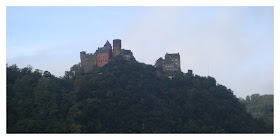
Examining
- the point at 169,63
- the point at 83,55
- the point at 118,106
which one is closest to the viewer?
the point at 118,106

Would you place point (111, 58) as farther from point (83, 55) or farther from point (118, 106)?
point (118, 106)

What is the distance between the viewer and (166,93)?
4719 centimetres

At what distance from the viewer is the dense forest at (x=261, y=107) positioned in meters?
45.6

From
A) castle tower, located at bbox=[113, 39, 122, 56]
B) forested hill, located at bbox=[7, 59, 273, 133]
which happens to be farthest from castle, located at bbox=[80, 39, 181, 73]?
forested hill, located at bbox=[7, 59, 273, 133]

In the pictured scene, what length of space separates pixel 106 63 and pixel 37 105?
14.7 meters

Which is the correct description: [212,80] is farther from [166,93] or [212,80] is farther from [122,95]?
[122,95]

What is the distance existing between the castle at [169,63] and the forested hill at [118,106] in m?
5.82

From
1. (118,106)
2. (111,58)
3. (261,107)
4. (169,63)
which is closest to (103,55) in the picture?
(111,58)

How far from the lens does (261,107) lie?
50594 mm

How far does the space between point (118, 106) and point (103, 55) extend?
12.9 m

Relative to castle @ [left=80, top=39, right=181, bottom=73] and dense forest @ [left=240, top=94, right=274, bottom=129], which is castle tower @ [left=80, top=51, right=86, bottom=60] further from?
dense forest @ [left=240, top=94, right=274, bottom=129]

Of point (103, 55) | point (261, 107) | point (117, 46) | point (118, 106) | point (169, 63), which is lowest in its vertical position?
point (261, 107)

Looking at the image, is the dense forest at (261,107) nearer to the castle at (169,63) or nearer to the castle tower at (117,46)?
the castle at (169,63)

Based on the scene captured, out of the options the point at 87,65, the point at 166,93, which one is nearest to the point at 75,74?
the point at 87,65
